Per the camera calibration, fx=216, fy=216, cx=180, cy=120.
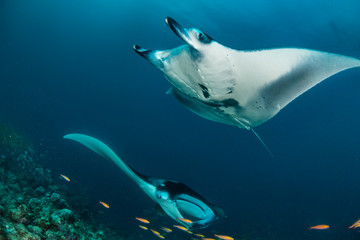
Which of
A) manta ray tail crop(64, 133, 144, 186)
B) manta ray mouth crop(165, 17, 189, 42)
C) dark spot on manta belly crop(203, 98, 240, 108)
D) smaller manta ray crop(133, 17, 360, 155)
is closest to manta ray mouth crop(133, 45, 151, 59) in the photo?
smaller manta ray crop(133, 17, 360, 155)

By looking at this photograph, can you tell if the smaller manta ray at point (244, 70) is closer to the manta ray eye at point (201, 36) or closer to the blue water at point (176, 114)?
the manta ray eye at point (201, 36)

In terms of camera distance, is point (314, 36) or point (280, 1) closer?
point (280, 1)

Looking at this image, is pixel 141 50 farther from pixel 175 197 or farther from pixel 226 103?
pixel 175 197

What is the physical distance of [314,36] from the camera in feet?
45.3

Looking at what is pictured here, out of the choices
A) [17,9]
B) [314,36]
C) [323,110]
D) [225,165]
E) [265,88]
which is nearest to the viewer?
[265,88]

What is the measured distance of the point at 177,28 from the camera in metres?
1.78

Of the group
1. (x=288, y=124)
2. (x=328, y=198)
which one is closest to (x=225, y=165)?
(x=328, y=198)

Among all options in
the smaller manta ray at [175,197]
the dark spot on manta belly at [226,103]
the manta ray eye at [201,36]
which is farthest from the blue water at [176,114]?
the manta ray eye at [201,36]

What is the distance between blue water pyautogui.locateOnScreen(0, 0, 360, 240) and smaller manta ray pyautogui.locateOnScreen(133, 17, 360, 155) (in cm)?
1091

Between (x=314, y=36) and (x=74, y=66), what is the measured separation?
44.4 metres

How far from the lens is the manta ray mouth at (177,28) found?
1745 mm

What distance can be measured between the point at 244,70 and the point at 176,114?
42904 mm

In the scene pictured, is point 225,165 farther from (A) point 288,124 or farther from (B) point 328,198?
(A) point 288,124

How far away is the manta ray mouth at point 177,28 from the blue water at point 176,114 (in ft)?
38.2
